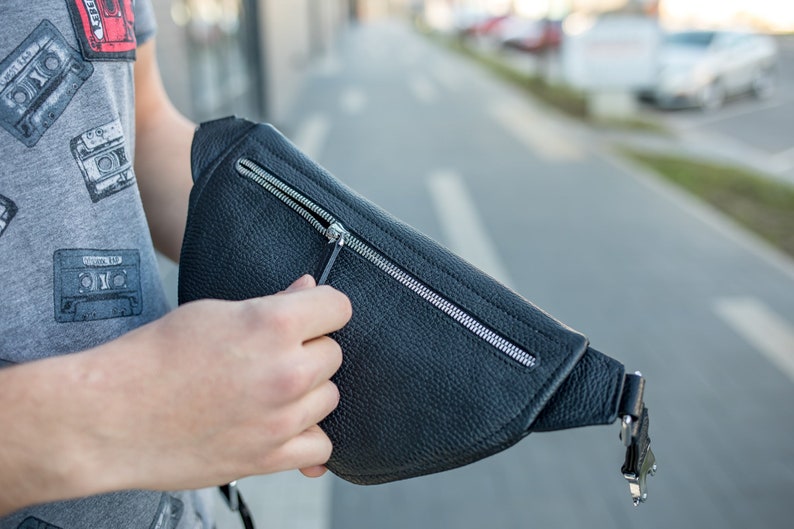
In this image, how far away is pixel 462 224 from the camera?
6465mm

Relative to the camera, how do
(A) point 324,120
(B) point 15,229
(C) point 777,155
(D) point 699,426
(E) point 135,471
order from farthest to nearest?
(A) point 324,120
(C) point 777,155
(D) point 699,426
(B) point 15,229
(E) point 135,471

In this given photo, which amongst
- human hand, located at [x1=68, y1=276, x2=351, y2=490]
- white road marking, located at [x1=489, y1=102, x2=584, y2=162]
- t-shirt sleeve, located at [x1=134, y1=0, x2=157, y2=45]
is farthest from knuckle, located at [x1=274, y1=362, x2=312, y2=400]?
white road marking, located at [x1=489, y1=102, x2=584, y2=162]

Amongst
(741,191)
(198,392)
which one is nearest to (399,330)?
(198,392)

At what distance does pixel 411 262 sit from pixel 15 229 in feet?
1.25

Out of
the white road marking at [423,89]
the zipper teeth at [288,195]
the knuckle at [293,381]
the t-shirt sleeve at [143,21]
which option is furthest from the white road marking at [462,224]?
the white road marking at [423,89]

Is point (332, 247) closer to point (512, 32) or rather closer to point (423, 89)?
point (423, 89)

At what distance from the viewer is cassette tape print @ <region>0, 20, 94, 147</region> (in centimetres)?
67

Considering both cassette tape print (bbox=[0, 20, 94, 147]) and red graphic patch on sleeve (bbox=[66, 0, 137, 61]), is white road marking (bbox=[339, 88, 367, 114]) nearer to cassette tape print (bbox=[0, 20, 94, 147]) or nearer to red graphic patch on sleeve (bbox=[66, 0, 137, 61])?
red graphic patch on sleeve (bbox=[66, 0, 137, 61])

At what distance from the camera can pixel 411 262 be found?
756mm

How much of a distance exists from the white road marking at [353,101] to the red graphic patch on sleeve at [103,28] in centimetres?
1258

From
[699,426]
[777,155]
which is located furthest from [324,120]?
[699,426]

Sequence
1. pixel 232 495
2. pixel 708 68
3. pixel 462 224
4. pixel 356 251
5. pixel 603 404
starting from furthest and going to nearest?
pixel 708 68
pixel 462 224
pixel 232 495
pixel 356 251
pixel 603 404

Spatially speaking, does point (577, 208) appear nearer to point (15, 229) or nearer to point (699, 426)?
point (699, 426)

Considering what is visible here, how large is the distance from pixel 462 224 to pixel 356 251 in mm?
5745
